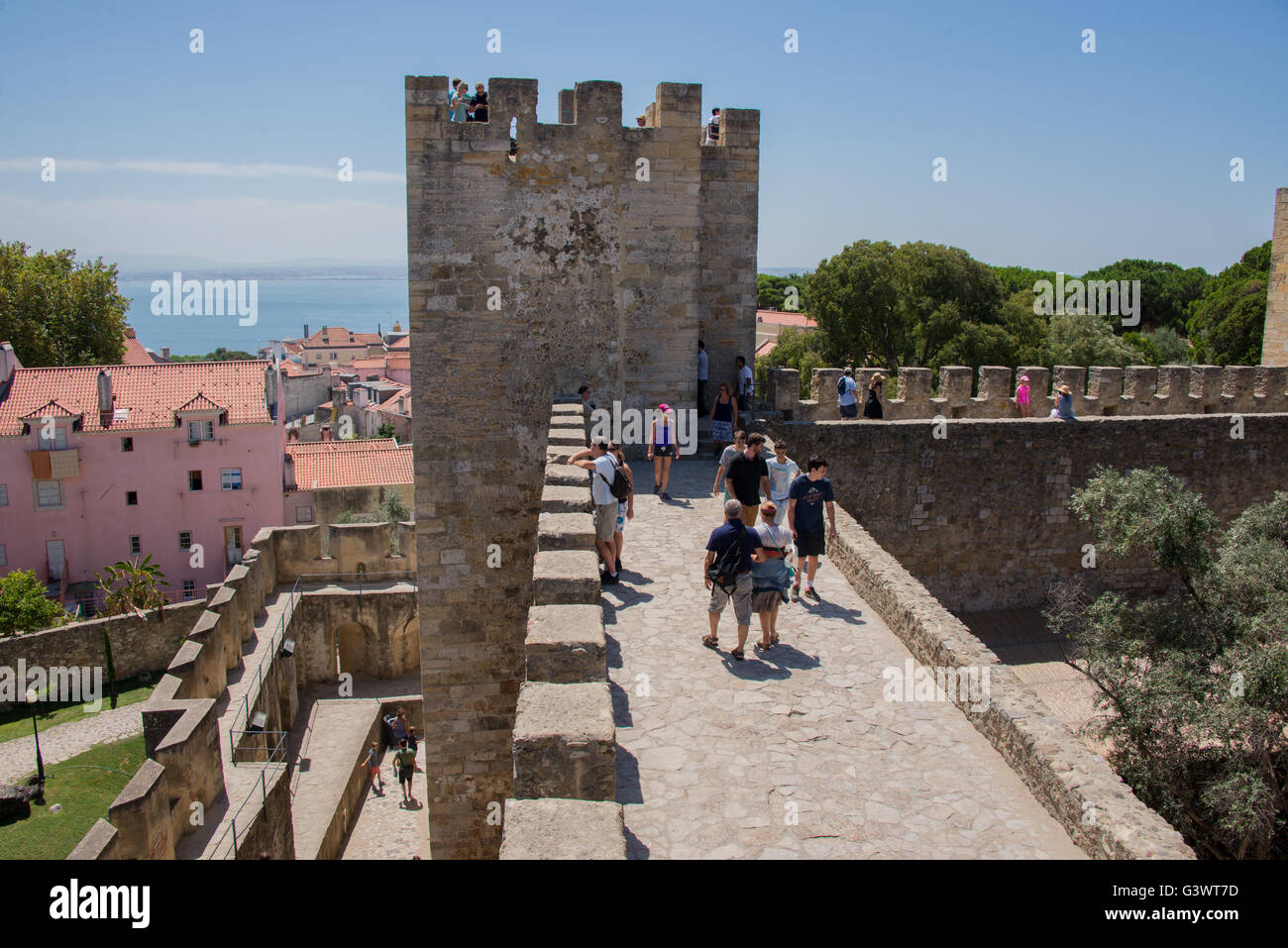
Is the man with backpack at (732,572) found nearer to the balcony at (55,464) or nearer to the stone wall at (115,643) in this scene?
the stone wall at (115,643)

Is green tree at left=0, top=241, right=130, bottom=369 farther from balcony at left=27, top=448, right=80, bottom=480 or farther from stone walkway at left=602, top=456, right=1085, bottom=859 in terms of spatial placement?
stone walkway at left=602, top=456, right=1085, bottom=859

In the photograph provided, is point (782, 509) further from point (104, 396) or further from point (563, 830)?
point (104, 396)

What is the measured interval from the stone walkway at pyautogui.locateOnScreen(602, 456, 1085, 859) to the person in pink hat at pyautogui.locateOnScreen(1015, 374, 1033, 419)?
8.51 m

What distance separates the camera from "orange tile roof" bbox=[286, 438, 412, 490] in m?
37.8

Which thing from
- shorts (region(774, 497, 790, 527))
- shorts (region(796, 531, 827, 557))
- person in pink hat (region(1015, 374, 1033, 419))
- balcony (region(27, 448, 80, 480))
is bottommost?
balcony (region(27, 448, 80, 480))

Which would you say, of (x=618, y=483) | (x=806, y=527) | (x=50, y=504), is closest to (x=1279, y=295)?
(x=806, y=527)

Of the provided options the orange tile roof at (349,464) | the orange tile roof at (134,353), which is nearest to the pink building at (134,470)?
the orange tile roof at (349,464)

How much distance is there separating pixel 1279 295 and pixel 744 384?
12.1 metres

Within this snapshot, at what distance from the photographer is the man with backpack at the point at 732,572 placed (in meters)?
6.68

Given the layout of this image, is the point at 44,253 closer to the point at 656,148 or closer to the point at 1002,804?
the point at 656,148

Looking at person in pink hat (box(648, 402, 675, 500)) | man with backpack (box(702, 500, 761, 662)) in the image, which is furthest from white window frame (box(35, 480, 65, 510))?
man with backpack (box(702, 500, 761, 662))

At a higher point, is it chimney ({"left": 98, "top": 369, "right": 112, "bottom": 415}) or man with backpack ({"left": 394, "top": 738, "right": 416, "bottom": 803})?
chimney ({"left": 98, "top": 369, "right": 112, "bottom": 415})

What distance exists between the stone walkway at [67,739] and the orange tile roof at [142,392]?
42.9ft

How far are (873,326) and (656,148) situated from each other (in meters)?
25.3
